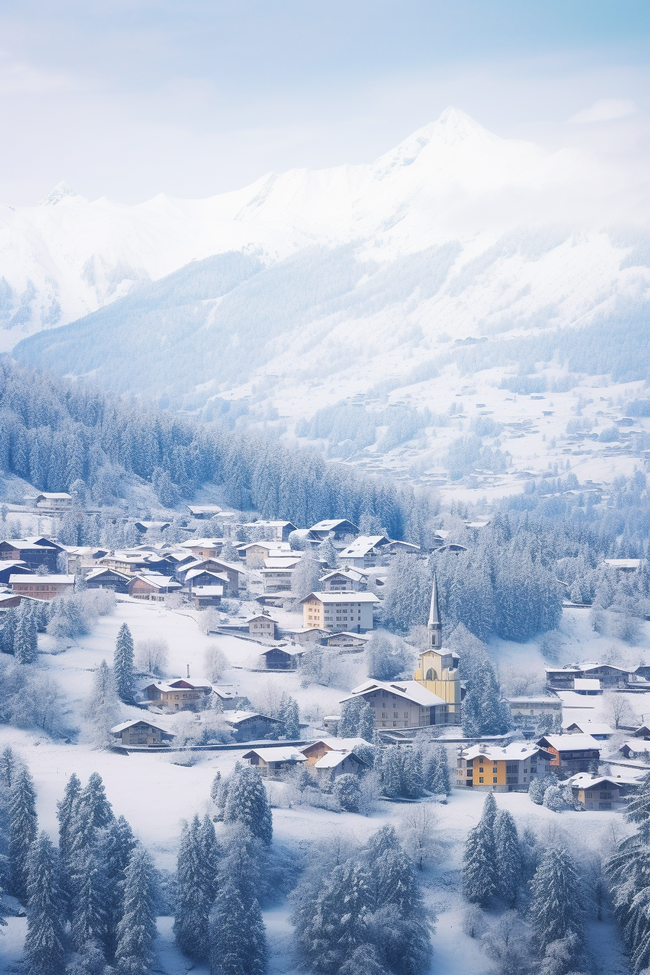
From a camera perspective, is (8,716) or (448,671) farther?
(448,671)

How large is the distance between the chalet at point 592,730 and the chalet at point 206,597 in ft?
95.9

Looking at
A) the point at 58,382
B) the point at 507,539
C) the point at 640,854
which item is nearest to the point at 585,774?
the point at 640,854

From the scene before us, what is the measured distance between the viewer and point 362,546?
141375 mm

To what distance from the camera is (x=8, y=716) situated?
8712cm

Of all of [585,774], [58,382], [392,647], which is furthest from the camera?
[58,382]

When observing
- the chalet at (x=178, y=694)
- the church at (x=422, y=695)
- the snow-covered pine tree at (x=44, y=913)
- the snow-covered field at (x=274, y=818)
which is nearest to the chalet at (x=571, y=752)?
the snow-covered field at (x=274, y=818)

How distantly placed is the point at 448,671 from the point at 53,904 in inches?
1678

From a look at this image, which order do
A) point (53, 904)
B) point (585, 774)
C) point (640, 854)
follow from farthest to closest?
point (585, 774) → point (640, 854) → point (53, 904)

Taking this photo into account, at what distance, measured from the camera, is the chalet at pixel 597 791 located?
83250 mm

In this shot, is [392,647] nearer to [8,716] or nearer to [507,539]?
[8,716]

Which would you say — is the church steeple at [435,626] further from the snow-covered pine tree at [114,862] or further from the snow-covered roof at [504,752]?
the snow-covered pine tree at [114,862]

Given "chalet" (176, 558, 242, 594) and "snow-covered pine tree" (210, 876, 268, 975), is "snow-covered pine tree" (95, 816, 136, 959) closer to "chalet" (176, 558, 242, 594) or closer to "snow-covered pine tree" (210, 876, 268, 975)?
"snow-covered pine tree" (210, 876, 268, 975)

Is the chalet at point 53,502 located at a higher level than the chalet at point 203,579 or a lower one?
higher

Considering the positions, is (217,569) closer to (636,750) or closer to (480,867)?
(636,750)
